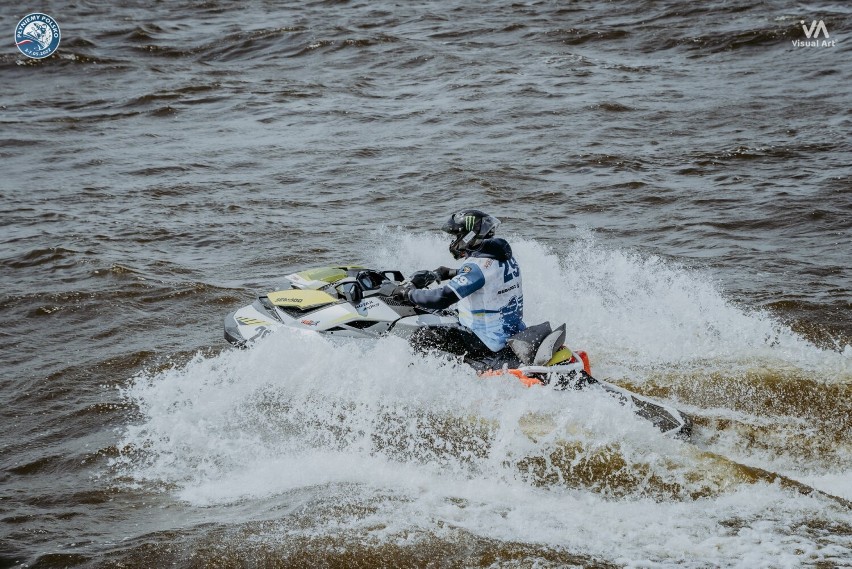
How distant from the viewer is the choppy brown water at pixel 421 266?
7859 millimetres

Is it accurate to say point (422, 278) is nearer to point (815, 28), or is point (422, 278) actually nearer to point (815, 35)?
point (815, 35)

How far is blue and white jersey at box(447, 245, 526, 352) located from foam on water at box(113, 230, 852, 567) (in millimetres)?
547

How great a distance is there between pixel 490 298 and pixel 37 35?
87.7ft

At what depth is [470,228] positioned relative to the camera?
9.19m

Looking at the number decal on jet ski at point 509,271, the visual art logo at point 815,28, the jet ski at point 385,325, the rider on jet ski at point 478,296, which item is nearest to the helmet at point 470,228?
the rider on jet ski at point 478,296

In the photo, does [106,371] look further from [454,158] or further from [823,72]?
[823,72]

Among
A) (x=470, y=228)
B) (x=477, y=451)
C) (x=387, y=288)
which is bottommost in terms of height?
(x=477, y=451)

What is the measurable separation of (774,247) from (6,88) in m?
22.8

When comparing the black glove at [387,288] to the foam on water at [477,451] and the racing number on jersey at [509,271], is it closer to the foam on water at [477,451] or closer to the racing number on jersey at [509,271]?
the foam on water at [477,451]

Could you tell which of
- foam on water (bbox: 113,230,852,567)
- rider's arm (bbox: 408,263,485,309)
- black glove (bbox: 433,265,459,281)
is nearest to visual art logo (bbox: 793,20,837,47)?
foam on water (bbox: 113,230,852,567)

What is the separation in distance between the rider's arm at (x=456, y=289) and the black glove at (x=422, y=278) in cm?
36

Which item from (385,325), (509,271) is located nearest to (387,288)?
(385,325)

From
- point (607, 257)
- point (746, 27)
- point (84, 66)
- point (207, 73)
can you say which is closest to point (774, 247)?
point (607, 257)

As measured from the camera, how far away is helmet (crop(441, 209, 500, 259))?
30.1ft
